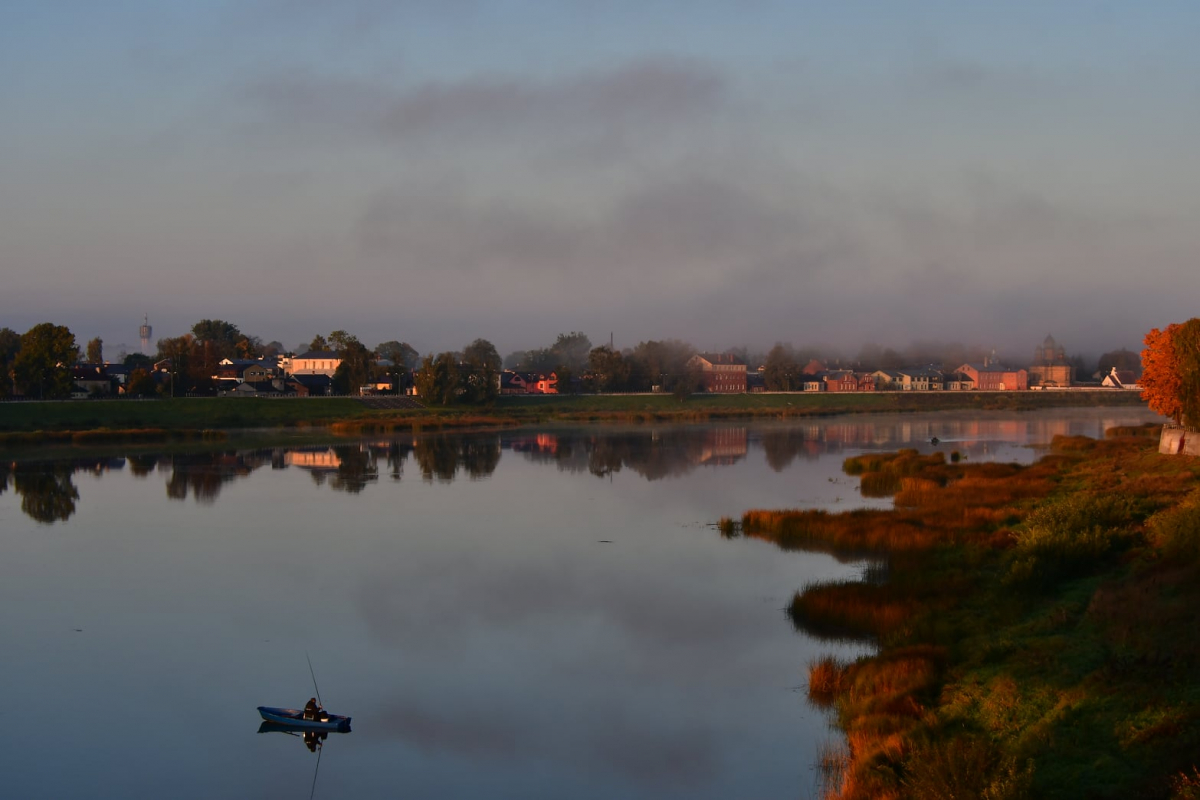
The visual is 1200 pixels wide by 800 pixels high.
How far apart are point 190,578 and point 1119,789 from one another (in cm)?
1875

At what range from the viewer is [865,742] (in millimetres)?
10438

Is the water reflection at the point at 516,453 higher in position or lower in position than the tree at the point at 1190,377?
lower

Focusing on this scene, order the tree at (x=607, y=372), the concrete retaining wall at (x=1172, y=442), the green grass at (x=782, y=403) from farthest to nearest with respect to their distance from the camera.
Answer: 1. the tree at (x=607, y=372)
2. the green grass at (x=782, y=403)
3. the concrete retaining wall at (x=1172, y=442)

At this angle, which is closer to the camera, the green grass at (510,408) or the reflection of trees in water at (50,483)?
the reflection of trees in water at (50,483)

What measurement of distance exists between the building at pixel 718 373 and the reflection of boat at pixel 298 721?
119375 mm

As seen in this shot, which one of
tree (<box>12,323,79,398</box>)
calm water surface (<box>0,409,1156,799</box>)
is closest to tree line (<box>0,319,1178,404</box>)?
tree (<box>12,323,79,398</box>)

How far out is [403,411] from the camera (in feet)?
275

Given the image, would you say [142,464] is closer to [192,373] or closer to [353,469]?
[353,469]

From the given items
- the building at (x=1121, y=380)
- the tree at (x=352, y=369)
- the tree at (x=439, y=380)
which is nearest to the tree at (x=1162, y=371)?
the tree at (x=439, y=380)

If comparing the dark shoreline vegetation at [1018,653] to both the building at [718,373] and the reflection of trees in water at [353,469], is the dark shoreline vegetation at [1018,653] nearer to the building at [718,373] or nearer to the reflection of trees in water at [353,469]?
the reflection of trees in water at [353,469]

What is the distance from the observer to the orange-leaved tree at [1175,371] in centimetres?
3491

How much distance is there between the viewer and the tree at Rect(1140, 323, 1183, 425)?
43125 mm

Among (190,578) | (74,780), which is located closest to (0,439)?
(190,578)

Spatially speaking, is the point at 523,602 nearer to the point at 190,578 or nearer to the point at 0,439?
the point at 190,578
